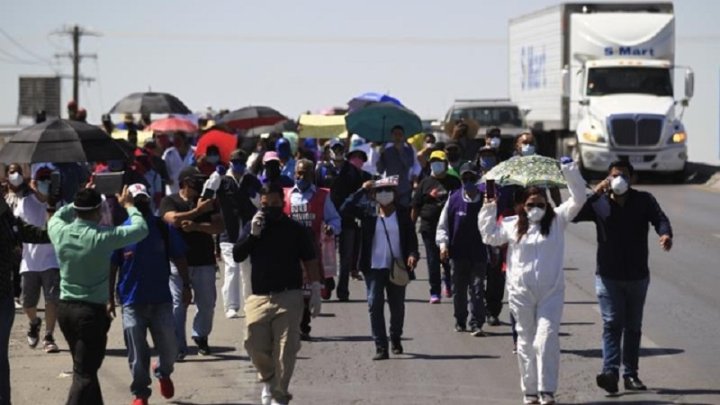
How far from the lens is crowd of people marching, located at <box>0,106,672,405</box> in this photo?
11469 mm

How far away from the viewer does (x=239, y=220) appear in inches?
640

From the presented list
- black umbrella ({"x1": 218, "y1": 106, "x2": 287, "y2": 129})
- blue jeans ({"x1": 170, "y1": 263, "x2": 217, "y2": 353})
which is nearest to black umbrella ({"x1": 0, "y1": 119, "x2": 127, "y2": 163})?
blue jeans ({"x1": 170, "y1": 263, "x2": 217, "y2": 353})

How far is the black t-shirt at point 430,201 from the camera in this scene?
60.4 feet

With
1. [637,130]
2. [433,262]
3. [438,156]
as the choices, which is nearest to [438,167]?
[438,156]

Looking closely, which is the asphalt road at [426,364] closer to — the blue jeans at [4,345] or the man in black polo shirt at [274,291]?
the man in black polo shirt at [274,291]

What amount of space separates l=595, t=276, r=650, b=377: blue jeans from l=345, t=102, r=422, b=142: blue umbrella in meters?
9.11

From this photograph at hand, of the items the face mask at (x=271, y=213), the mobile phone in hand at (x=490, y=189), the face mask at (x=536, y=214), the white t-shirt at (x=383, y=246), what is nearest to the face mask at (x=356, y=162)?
the white t-shirt at (x=383, y=246)

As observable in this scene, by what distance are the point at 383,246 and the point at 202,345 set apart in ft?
6.27

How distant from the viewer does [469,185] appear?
16156 millimetres

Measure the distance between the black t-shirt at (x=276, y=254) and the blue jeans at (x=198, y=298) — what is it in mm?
2199

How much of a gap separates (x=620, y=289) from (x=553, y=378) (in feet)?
3.88

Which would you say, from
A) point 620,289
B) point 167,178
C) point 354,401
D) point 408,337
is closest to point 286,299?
point 354,401

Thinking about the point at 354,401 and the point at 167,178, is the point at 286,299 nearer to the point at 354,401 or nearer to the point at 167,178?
the point at 354,401

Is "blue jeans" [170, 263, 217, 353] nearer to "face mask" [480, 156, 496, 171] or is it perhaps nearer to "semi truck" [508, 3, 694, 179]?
"face mask" [480, 156, 496, 171]
